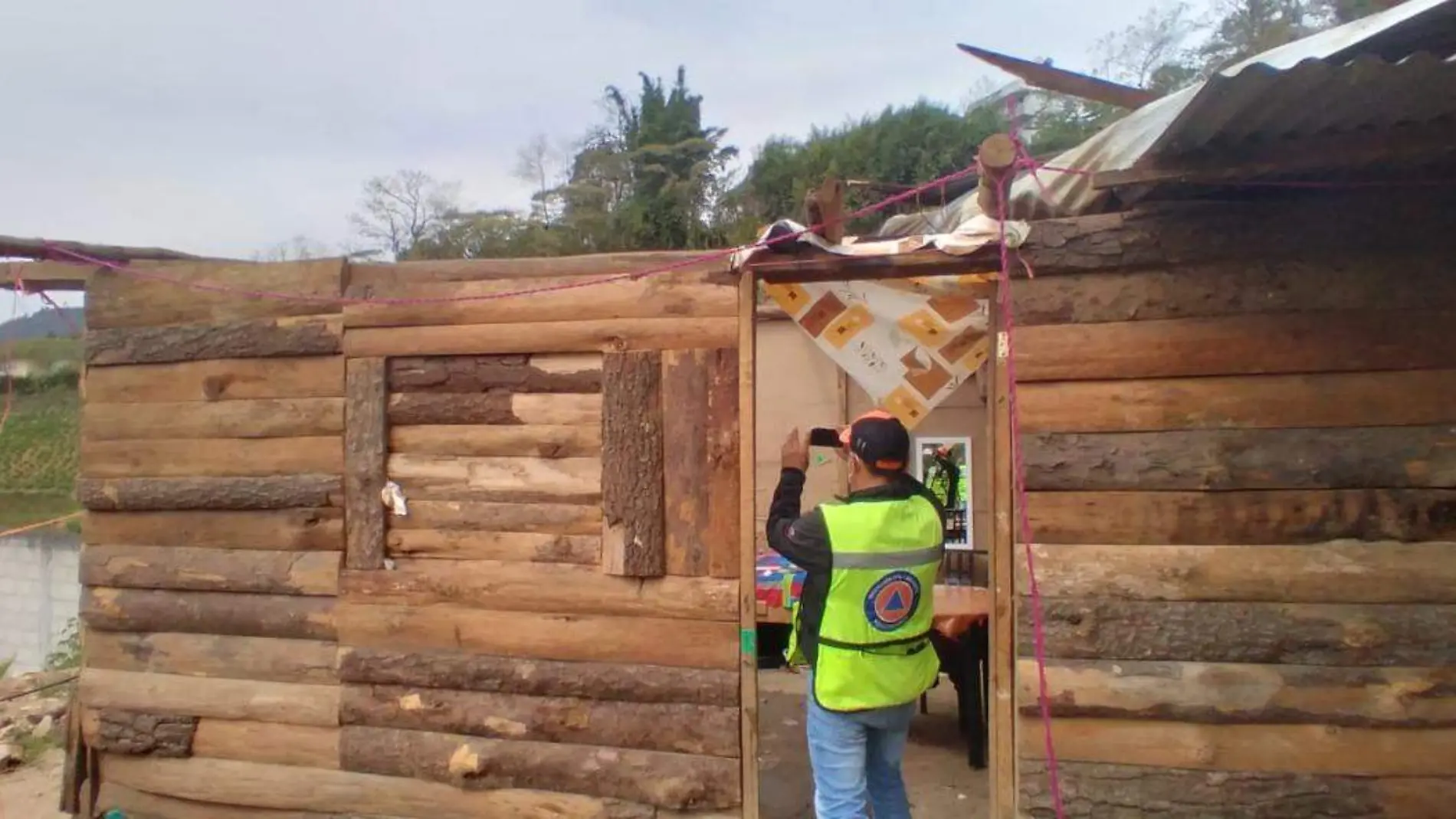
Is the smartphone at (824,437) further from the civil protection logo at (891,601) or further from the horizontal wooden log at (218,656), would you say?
the horizontal wooden log at (218,656)

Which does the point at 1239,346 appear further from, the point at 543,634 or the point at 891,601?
the point at 543,634

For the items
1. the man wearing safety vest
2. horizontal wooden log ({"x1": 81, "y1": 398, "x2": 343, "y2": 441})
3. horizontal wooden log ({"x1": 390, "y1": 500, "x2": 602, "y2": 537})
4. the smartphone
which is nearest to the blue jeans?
the man wearing safety vest

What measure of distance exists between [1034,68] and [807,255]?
9.15 feet

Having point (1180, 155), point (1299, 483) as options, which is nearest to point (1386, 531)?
point (1299, 483)

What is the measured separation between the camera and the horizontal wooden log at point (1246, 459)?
12.0 ft

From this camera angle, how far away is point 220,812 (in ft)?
16.5

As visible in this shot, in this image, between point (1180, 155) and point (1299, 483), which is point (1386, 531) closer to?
point (1299, 483)

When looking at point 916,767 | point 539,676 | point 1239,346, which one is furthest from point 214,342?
point 1239,346

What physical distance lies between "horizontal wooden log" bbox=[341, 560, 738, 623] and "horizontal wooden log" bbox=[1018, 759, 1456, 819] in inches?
59.5

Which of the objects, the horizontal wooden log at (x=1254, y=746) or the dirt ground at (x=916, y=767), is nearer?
the horizontal wooden log at (x=1254, y=746)

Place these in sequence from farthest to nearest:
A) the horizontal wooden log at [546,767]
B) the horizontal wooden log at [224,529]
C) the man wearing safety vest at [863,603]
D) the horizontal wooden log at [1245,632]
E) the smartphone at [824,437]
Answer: the horizontal wooden log at [224,529]
the horizontal wooden log at [546,767]
the smartphone at [824,437]
the horizontal wooden log at [1245,632]
the man wearing safety vest at [863,603]

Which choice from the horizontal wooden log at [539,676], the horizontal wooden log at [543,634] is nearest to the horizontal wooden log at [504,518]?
the horizontal wooden log at [543,634]

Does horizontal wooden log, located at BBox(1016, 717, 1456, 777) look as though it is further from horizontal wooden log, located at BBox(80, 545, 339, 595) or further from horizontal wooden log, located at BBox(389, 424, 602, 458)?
horizontal wooden log, located at BBox(80, 545, 339, 595)

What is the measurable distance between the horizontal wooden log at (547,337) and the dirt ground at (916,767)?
2.54 metres
